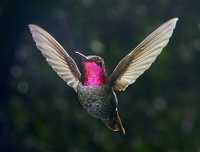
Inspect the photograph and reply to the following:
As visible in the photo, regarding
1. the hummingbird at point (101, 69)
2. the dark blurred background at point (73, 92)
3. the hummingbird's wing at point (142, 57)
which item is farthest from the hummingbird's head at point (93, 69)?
the dark blurred background at point (73, 92)

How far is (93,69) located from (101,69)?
0.02m

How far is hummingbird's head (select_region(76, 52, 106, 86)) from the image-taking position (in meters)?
1.35

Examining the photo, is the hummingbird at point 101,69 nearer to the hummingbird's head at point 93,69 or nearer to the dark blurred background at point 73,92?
the hummingbird's head at point 93,69

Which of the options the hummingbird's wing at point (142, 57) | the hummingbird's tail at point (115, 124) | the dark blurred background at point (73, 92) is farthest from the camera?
the dark blurred background at point (73, 92)

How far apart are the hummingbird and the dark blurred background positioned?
194 inches

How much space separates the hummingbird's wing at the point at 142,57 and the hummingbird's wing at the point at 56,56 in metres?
0.10

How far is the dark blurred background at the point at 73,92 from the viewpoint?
6555mm

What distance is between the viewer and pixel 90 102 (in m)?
Result: 1.38

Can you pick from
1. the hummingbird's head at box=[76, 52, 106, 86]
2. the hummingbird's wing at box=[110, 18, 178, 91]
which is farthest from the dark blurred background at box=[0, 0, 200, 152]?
the hummingbird's head at box=[76, 52, 106, 86]

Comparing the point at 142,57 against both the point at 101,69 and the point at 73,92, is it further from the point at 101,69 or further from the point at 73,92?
the point at 73,92

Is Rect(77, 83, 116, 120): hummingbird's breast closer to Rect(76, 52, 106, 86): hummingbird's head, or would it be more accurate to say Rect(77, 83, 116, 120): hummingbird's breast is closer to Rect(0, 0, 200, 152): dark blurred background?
Rect(76, 52, 106, 86): hummingbird's head

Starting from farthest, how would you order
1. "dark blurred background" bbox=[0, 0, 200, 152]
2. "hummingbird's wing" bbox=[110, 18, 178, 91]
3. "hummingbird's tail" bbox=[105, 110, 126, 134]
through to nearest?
"dark blurred background" bbox=[0, 0, 200, 152]
"hummingbird's tail" bbox=[105, 110, 126, 134]
"hummingbird's wing" bbox=[110, 18, 178, 91]

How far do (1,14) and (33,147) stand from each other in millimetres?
1474

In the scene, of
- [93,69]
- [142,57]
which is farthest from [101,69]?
[142,57]
